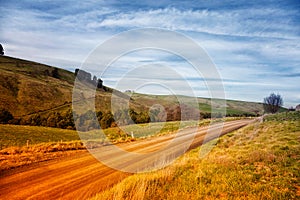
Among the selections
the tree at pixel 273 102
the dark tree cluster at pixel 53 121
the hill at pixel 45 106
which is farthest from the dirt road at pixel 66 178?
the tree at pixel 273 102

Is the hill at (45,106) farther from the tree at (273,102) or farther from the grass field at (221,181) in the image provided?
the grass field at (221,181)

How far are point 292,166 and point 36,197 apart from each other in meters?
11.0

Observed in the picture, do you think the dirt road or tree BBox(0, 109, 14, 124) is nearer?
the dirt road

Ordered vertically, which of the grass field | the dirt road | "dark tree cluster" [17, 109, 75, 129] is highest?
the grass field

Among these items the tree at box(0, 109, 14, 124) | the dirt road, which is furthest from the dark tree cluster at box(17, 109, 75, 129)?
the dirt road

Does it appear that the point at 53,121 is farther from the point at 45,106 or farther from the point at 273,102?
the point at 273,102

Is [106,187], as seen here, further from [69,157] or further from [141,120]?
[141,120]

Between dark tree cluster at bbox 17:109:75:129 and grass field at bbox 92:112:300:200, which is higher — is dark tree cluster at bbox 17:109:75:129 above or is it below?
below

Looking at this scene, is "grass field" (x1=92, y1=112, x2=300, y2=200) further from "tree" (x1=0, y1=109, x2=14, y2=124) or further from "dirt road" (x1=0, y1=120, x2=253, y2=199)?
"tree" (x1=0, y1=109, x2=14, y2=124)

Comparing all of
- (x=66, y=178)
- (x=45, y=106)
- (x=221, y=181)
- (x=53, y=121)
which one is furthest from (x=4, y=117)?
(x=221, y=181)

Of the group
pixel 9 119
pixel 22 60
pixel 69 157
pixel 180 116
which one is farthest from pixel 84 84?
pixel 69 157

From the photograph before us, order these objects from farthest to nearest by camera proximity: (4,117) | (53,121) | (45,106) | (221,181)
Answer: (45,106), (53,121), (4,117), (221,181)

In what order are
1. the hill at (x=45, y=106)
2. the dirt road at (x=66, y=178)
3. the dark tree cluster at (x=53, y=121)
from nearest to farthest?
the dirt road at (x=66, y=178) → the dark tree cluster at (x=53, y=121) → the hill at (x=45, y=106)

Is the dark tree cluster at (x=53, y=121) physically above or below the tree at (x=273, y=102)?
below
